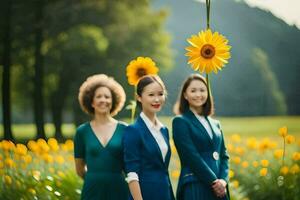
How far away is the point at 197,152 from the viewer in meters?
3.21

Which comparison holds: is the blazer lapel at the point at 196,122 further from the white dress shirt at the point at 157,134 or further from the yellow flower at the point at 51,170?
the yellow flower at the point at 51,170

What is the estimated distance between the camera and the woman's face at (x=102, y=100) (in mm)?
3285

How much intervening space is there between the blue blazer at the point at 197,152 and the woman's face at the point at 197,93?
0.07 metres

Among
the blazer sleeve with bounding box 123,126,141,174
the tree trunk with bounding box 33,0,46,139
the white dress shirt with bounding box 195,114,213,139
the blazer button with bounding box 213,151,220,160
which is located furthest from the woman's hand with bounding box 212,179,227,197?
the tree trunk with bounding box 33,0,46,139

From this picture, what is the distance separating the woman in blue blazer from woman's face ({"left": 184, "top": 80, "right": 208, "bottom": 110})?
17 centimetres

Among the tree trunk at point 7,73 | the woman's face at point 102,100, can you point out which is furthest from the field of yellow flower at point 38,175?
the tree trunk at point 7,73

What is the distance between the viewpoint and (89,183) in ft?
10.7

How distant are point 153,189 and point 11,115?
310 centimetres

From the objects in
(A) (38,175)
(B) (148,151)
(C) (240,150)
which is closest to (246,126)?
(C) (240,150)

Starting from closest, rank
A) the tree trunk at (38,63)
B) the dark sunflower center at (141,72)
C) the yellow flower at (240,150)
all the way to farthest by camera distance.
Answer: the dark sunflower center at (141,72)
the yellow flower at (240,150)
the tree trunk at (38,63)

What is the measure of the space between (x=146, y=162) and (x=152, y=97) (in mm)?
330

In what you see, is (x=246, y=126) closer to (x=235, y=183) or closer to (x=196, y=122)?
(x=235, y=183)

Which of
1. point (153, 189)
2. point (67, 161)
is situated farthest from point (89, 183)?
point (67, 161)

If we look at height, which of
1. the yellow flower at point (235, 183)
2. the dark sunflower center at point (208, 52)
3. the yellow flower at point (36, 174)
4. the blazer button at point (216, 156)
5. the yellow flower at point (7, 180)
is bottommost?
the yellow flower at point (235, 183)
